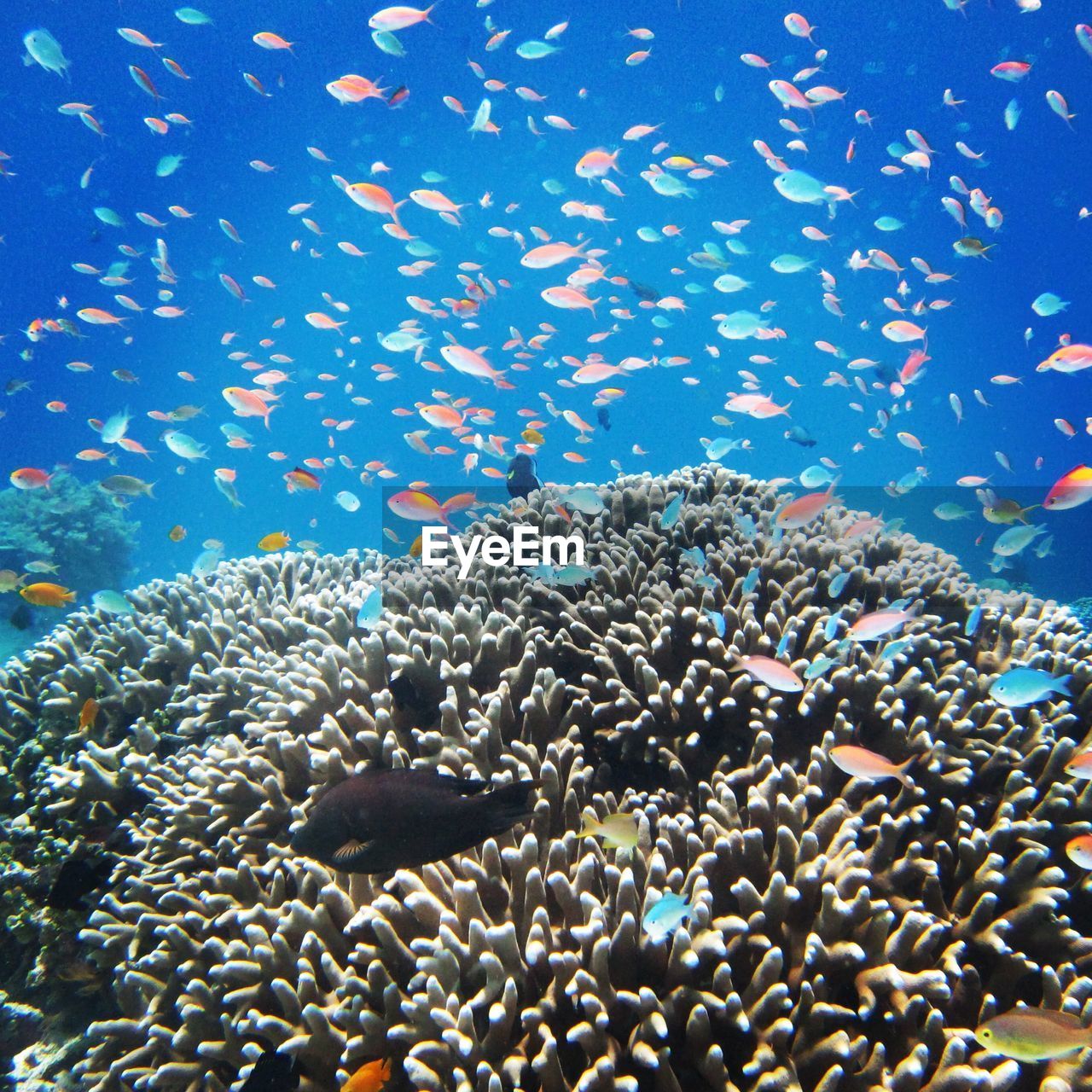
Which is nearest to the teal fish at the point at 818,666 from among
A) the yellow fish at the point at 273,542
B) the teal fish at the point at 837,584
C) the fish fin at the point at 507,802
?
the teal fish at the point at 837,584

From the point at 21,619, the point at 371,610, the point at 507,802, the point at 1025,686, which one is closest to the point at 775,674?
the point at 1025,686

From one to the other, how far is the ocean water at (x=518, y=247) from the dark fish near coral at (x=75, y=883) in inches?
161

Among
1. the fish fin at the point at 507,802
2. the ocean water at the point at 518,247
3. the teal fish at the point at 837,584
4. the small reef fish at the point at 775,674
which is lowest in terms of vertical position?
the fish fin at the point at 507,802

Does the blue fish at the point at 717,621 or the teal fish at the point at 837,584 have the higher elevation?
the teal fish at the point at 837,584

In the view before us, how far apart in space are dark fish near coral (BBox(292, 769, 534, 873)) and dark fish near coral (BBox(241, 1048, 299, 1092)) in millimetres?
828

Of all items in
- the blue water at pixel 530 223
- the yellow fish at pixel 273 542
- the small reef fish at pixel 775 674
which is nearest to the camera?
the small reef fish at pixel 775 674

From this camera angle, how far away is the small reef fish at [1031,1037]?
1.98m

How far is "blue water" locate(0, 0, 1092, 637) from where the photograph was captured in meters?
41.2

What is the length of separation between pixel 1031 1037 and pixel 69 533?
24.0 m

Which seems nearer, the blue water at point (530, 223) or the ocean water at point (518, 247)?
the ocean water at point (518, 247)

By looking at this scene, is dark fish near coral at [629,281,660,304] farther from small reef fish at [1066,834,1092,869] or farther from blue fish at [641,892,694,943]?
blue fish at [641,892,694,943]

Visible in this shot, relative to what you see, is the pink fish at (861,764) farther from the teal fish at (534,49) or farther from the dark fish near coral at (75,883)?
the teal fish at (534,49)

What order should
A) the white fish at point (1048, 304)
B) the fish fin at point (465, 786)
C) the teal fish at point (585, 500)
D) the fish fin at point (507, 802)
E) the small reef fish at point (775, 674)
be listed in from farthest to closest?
the white fish at point (1048, 304), the teal fish at point (585, 500), the small reef fish at point (775, 674), the fish fin at point (465, 786), the fish fin at point (507, 802)

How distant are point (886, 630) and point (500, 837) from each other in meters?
2.31
